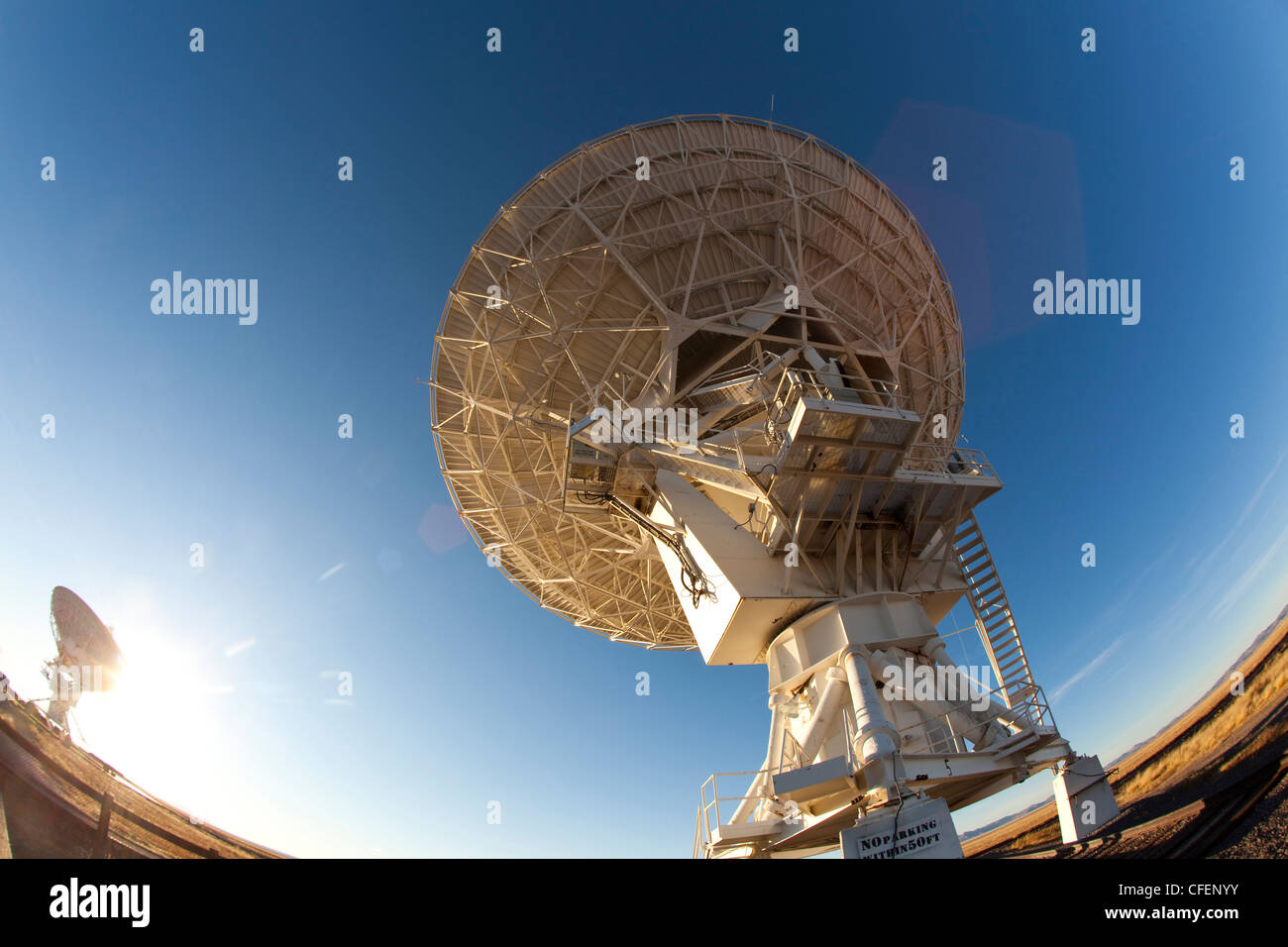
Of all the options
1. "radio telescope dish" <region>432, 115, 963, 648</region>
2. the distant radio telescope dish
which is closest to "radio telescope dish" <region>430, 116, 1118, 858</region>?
"radio telescope dish" <region>432, 115, 963, 648</region>

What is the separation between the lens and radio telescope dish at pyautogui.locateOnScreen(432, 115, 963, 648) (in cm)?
1711

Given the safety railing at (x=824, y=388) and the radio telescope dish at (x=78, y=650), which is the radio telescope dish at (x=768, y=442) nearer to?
the safety railing at (x=824, y=388)

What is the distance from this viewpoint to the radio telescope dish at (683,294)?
56.1ft

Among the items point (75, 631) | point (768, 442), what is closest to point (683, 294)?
point (768, 442)

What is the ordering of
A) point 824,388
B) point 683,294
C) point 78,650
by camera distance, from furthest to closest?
1. point 78,650
2. point 683,294
3. point 824,388

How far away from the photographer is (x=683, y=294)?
58.3 ft

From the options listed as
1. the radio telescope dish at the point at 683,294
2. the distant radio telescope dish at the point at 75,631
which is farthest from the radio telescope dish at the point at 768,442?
the distant radio telescope dish at the point at 75,631

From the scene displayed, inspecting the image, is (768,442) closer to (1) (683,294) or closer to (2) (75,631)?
(1) (683,294)

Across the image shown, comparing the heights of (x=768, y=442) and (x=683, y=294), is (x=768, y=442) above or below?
below

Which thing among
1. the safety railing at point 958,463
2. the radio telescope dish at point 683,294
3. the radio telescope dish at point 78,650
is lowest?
the radio telescope dish at point 78,650

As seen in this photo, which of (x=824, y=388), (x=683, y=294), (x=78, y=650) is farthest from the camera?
(x=78, y=650)

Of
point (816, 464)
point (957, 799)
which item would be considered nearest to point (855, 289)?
point (816, 464)

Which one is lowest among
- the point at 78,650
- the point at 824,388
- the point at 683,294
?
the point at 78,650
